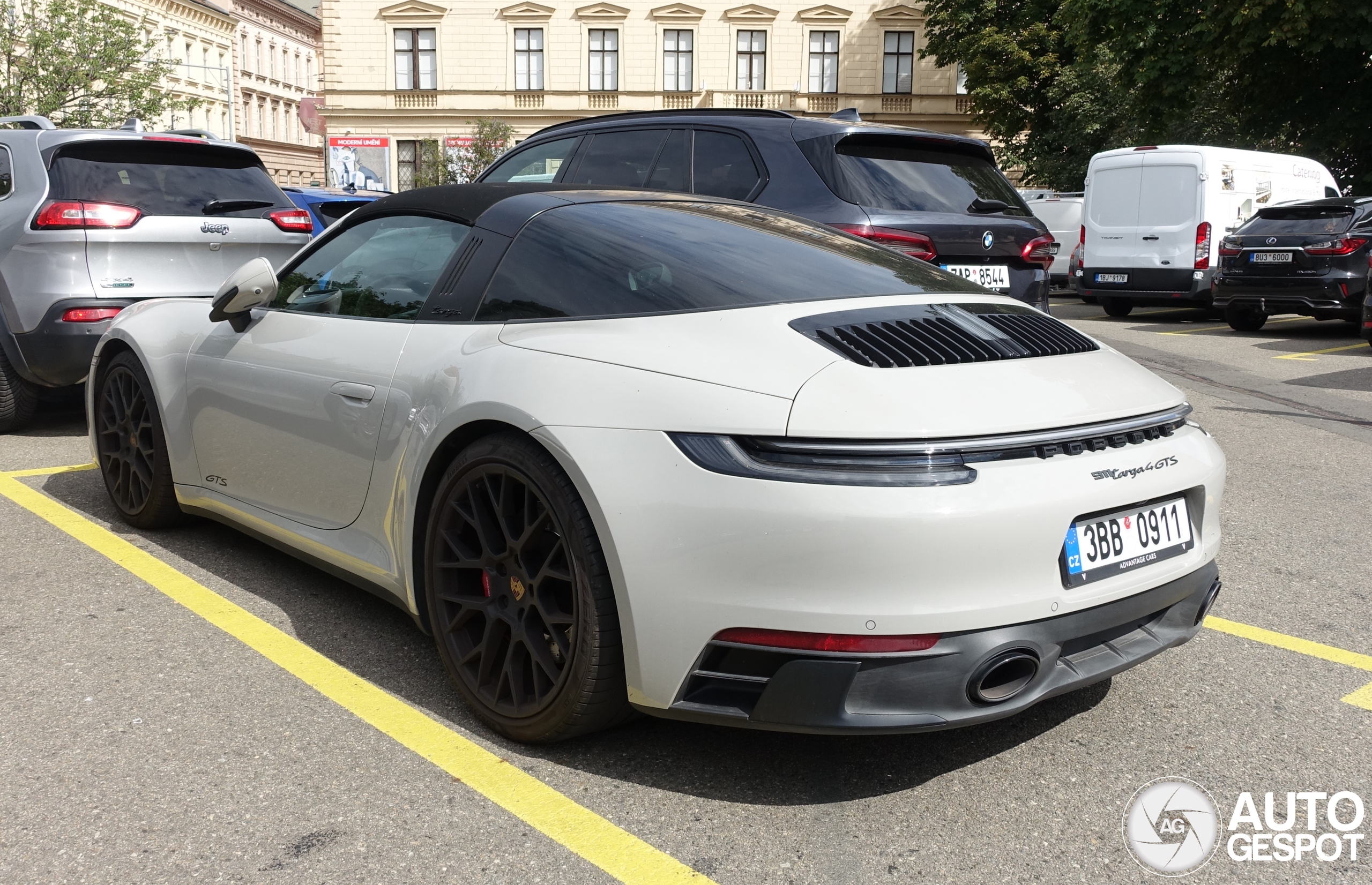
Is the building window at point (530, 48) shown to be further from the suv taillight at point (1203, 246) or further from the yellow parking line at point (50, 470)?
the yellow parking line at point (50, 470)

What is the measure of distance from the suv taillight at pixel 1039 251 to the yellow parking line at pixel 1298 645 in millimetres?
3247

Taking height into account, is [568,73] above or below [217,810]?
above

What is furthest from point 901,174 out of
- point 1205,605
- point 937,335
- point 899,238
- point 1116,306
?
point 1116,306

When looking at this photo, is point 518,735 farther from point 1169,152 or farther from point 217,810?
point 1169,152

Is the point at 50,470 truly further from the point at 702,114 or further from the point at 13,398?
the point at 702,114

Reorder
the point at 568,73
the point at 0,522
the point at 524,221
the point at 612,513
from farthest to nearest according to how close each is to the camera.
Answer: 1. the point at 568,73
2. the point at 0,522
3. the point at 524,221
4. the point at 612,513

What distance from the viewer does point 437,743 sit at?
9.71 feet

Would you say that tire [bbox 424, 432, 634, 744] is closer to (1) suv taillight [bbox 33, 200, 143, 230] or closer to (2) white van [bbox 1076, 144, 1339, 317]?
(1) suv taillight [bbox 33, 200, 143, 230]

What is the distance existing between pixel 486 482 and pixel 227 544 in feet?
7.17

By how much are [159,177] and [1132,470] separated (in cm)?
583

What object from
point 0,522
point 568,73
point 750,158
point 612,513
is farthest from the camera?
point 568,73

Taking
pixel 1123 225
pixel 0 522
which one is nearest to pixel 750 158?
pixel 0 522

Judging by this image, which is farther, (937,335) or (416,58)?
(416,58)

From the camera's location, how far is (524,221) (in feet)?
10.9
